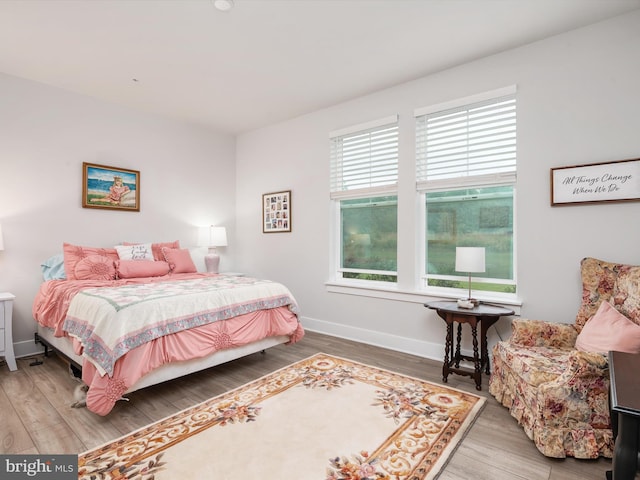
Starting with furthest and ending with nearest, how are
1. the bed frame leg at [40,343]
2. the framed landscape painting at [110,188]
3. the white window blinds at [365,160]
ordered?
the framed landscape painting at [110,188] < the white window blinds at [365,160] < the bed frame leg at [40,343]

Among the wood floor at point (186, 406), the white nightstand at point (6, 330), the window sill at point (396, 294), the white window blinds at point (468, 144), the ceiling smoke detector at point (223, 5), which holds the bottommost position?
the wood floor at point (186, 406)

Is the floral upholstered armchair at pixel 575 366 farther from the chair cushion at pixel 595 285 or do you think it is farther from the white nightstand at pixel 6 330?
the white nightstand at pixel 6 330

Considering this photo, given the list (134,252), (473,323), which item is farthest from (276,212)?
(473,323)

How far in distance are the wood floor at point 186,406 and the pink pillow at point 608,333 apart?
1.98 ft

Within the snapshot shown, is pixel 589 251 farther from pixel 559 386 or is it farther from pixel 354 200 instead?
pixel 354 200

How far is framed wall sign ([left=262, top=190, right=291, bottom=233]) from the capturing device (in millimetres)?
4762

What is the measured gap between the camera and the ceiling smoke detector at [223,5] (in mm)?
2393

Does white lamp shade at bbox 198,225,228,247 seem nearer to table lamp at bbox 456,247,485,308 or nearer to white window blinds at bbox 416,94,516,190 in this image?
white window blinds at bbox 416,94,516,190

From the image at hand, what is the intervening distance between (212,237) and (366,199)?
7.47 ft

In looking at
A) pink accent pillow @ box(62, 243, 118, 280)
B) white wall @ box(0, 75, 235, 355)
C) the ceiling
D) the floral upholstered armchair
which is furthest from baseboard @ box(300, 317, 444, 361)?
the ceiling

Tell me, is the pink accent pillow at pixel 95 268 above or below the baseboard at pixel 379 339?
above

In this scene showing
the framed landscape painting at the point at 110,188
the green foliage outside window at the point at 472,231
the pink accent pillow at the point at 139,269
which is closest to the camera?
the green foliage outside window at the point at 472,231

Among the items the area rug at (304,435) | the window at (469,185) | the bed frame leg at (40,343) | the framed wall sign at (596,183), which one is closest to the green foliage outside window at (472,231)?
the window at (469,185)

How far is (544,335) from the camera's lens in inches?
96.0
